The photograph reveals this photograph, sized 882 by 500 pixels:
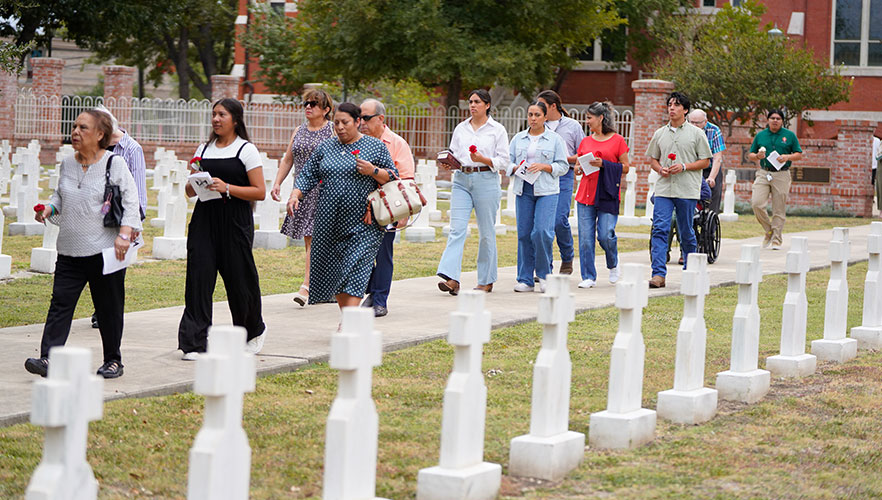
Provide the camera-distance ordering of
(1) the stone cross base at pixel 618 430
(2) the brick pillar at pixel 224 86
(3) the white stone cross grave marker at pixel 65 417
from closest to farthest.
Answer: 1. (3) the white stone cross grave marker at pixel 65 417
2. (1) the stone cross base at pixel 618 430
3. (2) the brick pillar at pixel 224 86

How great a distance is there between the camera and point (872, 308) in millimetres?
9531

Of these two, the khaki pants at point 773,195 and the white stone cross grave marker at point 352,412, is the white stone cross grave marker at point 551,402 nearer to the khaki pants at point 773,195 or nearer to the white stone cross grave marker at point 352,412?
the white stone cross grave marker at point 352,412

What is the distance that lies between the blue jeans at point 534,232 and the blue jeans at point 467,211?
1.38ft

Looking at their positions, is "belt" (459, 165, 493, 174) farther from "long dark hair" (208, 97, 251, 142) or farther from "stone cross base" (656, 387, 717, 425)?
"stone cross base" (656, 387, 717, 425)

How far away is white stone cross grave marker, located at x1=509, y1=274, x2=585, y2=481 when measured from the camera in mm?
5156

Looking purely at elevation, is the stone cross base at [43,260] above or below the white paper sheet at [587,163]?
below

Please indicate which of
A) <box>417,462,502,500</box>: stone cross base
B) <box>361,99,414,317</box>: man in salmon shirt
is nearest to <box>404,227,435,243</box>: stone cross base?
<box>361,99,414,317</box>: man in salmon shirt

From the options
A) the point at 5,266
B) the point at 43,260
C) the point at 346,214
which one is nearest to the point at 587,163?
the point at 346,214

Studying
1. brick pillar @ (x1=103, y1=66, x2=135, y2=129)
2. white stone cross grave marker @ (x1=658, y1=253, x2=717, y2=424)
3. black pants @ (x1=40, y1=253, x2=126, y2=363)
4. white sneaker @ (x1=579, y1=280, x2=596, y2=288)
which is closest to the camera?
white stone cross grave marker @ (x1=658, y1=253, x2=717, y2=424)

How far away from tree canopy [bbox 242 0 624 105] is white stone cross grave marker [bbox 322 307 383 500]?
3032 cm

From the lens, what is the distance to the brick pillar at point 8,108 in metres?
38.2

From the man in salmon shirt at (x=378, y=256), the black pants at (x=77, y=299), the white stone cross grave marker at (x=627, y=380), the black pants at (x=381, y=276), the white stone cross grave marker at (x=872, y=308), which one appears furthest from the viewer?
the black pants at (x=381, y=276)

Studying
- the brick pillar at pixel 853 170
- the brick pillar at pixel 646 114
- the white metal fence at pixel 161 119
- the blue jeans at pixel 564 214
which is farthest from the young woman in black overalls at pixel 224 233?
the white metal fence at pixel 161 119

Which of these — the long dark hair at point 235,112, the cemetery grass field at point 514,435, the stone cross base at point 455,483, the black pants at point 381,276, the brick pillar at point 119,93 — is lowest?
the cemetery grass field at point 514,435
